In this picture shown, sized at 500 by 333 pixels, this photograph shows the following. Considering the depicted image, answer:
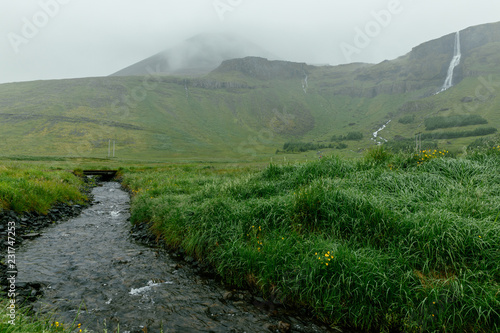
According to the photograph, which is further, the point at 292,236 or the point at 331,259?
the point at 292,236

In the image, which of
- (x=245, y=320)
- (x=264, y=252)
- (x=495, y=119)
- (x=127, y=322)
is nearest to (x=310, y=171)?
(x=264, y=252)

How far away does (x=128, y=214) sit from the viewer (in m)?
16.6

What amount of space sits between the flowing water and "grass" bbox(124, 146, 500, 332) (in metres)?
0.72

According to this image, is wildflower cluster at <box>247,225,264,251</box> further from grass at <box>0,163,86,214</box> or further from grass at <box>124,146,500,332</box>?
grass at <box>0,163,86,214</box>

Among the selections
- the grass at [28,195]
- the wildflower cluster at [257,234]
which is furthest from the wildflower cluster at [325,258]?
the grass at [28,195]

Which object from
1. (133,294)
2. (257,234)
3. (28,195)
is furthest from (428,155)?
(28,195)

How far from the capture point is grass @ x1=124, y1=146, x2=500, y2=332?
5.45 metres

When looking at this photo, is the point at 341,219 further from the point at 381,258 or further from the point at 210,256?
the point at 210,256

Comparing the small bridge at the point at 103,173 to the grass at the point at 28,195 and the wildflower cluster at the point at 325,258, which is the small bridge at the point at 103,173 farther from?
the wildflower cluster at the point at 325,258

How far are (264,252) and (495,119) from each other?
853 feet

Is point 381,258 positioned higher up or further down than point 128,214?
higher up

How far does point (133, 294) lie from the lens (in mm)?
7156

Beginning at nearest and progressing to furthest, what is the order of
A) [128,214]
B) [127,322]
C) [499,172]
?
1. [127,322]
2. [499,172]
3. [128,214]

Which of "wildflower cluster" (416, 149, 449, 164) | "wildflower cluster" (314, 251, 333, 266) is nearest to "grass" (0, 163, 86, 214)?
"wildflower cluster" (314, 251, 333, 266)
